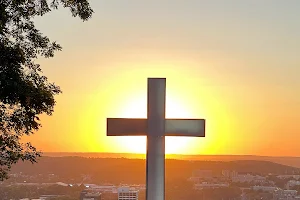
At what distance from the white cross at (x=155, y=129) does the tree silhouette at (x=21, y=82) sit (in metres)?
1.36

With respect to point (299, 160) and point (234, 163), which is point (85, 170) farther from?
point (299, 160)

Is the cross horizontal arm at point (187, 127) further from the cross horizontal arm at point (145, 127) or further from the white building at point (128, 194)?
the white building at point (128, 194)

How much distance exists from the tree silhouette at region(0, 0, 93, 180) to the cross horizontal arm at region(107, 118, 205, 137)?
1.36 meters

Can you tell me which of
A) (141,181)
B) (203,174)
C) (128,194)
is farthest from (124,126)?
(203,174)

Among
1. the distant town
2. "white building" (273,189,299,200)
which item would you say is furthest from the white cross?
"white building" (273,189,299,200)

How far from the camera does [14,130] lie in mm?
7367

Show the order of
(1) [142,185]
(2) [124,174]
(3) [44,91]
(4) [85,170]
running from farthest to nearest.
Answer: (4) [85,170]
(2) [124,174]
(1) [142,185]
(3) [44,91]

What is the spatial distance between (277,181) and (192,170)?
8.22ft

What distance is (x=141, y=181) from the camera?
12703 mm

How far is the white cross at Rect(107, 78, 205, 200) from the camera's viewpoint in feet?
26.9

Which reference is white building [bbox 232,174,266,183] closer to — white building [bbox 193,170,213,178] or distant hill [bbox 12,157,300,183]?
distant hill [bbox 12,157,300,183]

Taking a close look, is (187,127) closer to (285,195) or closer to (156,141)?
(156,141)

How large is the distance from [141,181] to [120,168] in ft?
4.96

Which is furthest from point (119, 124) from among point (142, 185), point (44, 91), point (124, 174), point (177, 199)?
point (124, 174)
